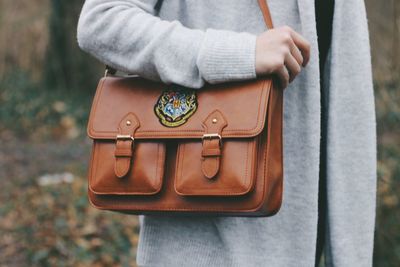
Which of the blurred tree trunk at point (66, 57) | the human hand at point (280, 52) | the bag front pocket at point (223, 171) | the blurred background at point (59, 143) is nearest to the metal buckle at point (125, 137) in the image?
the bag front pocket at point (223, 171)

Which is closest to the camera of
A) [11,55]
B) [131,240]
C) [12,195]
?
[131,240]

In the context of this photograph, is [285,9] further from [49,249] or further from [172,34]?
[49,249]

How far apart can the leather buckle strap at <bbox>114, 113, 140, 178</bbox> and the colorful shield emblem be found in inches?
2.8

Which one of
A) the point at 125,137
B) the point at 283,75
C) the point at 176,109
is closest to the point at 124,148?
the point at 125,137

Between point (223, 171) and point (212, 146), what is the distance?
0.06 metres

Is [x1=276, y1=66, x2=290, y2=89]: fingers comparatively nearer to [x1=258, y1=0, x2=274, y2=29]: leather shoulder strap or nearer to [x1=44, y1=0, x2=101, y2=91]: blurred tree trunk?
[x1=258, y1=0, x2=274, y2=29]: leather shoulder strap

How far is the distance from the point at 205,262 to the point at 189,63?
0.52 m

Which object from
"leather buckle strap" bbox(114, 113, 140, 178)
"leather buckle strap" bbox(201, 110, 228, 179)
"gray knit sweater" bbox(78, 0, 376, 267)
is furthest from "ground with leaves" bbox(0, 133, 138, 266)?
"leather buckle strap" bbox(201, 110, 228, 179)

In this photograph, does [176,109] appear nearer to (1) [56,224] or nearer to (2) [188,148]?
(2) [188,148]

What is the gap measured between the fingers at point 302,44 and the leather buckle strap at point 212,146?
9.8 inches

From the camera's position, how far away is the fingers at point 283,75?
1.63 metres

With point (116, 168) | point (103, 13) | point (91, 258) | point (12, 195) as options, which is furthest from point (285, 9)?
point (12, 195)

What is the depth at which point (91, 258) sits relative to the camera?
477 centimetres

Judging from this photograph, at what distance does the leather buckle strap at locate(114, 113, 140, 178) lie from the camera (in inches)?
67.7
